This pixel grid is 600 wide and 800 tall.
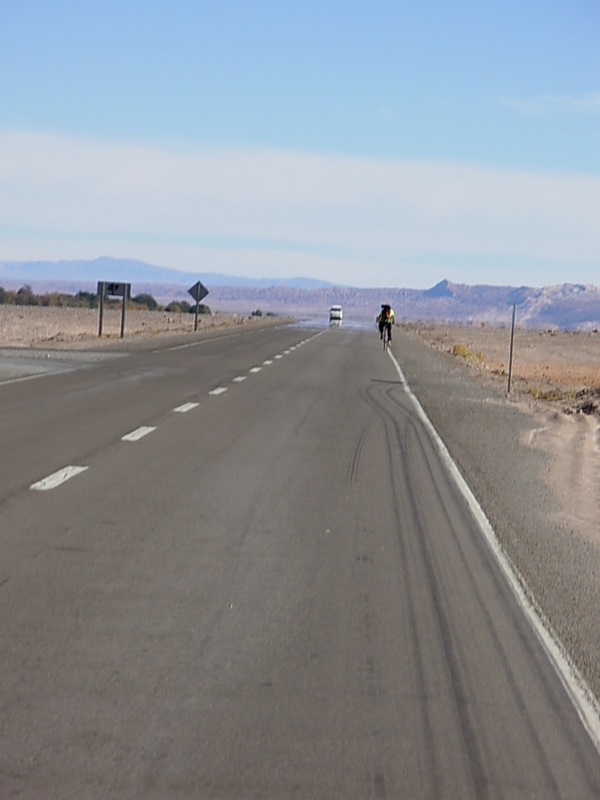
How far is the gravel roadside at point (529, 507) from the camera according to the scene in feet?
25.0

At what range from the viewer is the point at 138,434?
15141mm

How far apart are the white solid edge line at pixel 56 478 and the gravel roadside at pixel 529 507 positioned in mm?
3836

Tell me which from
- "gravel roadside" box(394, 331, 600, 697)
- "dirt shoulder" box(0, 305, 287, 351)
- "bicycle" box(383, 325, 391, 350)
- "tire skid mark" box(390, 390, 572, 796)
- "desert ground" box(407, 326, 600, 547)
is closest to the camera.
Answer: "tire skid mark" box(390, 390, 572, 796)

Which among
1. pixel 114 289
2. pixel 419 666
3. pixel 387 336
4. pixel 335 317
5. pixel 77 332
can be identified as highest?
pixel 114 289

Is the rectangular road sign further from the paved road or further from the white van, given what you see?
the white van

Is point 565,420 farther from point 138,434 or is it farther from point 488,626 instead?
point 488,626

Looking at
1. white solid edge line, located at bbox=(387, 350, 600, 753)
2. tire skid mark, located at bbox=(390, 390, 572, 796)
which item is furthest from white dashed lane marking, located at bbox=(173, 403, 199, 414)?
white solid edge line, located at bbox=(387, 350, 600, 753)

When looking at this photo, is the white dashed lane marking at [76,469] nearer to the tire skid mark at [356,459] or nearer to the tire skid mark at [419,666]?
the tire skid mark at [356,459]

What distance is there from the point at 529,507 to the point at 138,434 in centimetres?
535

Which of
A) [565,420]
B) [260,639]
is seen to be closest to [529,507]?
[260,639]

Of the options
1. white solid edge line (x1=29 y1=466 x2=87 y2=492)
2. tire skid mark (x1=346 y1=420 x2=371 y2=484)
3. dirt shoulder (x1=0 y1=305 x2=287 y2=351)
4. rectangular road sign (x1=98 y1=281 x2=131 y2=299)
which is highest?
rectangular road sign (x1=98 y1=281 x2=131 y2=299)

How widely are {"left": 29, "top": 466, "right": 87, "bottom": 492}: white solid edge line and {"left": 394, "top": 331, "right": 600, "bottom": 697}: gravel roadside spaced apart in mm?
3836

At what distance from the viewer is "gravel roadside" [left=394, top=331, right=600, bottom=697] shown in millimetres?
7625

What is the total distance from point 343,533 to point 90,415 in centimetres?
821
